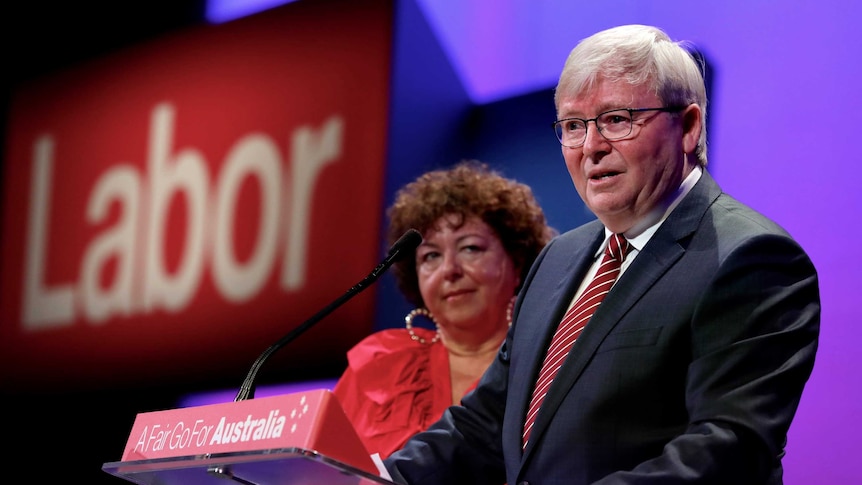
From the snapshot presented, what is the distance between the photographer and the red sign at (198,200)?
3.88 meters

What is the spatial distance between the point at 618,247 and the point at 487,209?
1.36m

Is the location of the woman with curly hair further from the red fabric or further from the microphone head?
the microphone head

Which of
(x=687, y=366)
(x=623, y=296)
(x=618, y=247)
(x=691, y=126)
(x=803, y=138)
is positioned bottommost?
(x=687, y=366)

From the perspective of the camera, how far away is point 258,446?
1.50 meters

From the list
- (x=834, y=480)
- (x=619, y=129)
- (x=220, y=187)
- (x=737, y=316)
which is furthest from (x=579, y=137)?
(x=220, y=187)

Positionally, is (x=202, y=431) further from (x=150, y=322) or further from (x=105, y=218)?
(x=105, y=218)

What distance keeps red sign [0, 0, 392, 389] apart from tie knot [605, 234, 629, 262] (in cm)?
182

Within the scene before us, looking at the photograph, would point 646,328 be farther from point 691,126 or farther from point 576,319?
point 691,126

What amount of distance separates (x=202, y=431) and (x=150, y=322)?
287 centimetres

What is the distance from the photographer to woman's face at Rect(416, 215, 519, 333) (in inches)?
126

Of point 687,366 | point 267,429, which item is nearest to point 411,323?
point 687,366

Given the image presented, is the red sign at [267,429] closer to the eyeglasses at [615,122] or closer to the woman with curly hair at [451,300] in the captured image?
the eyeglasses at [615,122]

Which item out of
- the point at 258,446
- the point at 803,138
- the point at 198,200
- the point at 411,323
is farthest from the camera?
the point at 198,200

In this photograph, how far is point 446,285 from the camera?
3.22 m
